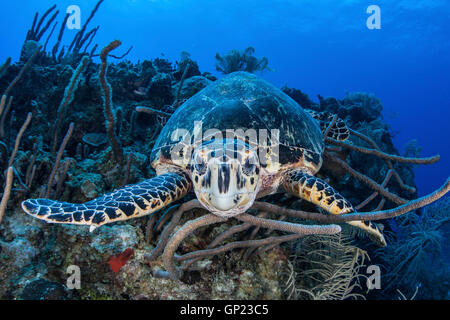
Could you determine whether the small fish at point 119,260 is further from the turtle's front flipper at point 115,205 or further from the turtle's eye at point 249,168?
the turtle's eye at point 249,168

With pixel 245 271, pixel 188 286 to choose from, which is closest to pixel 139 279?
pixel 188 286

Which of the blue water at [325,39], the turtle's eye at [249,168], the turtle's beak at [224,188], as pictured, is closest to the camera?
the turtle's beak at [224,188]

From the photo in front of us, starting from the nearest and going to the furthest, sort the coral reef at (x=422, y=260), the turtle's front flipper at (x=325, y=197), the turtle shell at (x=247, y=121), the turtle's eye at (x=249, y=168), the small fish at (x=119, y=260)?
the turtle's eye at (x=249, y=168) → the turtle's front flipper at (x=325, y=197) → the small fish at (x=119, y=260) → the turtle shell at (x=247, y=121) → the coral reef at (x=422, y=260)

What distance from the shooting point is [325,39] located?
5228 centimetres

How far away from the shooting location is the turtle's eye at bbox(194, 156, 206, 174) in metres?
1.56

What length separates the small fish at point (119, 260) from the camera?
2.00 metres

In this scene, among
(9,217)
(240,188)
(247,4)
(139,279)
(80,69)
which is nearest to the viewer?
(240,188)

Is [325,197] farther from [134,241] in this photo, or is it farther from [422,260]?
[422,260]

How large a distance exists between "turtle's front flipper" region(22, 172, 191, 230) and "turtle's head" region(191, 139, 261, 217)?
1.62 ft

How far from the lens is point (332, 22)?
41312 millimetres

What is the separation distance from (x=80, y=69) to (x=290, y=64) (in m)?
89.3

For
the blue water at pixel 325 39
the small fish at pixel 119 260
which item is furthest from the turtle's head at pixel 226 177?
the blue water at pixel 325 39

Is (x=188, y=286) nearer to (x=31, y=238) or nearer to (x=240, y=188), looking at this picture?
(x=240, y=188)

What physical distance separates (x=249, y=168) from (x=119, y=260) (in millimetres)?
1470
